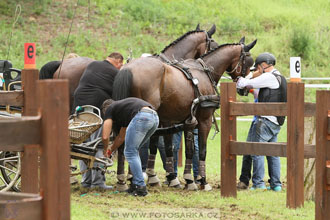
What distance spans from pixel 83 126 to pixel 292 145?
2.36 metres

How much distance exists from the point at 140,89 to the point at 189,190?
1.75 meters

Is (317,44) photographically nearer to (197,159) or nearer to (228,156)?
(197,159)

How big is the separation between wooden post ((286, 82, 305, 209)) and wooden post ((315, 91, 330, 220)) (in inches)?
68.7

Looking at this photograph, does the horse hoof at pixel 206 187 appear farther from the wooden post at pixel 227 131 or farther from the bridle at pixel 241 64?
the bridle at pixel 241 64

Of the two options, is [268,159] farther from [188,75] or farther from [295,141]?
[295,141]

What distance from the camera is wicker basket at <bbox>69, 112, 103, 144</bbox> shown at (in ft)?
23.7

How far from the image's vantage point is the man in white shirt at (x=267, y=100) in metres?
8.48

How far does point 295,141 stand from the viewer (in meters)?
6.67

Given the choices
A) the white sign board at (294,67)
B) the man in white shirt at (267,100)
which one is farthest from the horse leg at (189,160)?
the white sign board at (294,67)

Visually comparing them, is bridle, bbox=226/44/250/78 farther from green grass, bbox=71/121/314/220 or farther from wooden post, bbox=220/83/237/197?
wooden post, bbox=220/83/237/197

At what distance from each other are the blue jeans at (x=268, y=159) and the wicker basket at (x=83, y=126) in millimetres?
2388

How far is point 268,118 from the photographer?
8578 mm

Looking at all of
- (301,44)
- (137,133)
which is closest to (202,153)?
(137,133)

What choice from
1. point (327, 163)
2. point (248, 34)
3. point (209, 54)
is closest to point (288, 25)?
point (248, 34)
